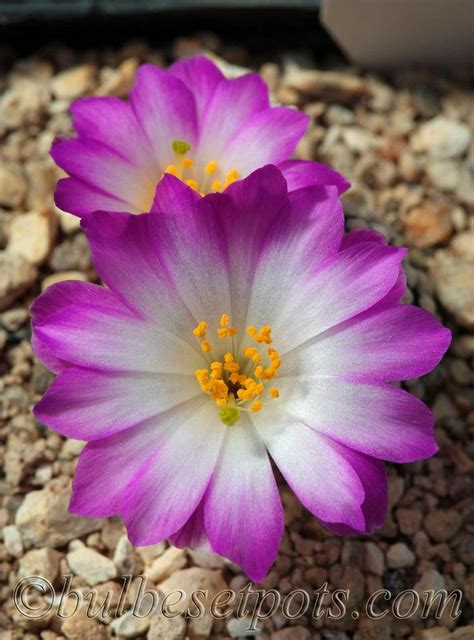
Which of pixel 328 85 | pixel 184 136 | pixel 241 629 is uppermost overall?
pixel 184 136

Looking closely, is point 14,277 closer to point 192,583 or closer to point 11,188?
point 11,188

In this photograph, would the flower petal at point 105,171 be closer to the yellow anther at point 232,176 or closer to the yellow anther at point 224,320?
the yellow anther at point 232,176

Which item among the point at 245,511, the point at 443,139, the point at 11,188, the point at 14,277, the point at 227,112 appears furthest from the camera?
the point at 443,139

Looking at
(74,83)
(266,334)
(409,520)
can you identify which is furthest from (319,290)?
(74,83)

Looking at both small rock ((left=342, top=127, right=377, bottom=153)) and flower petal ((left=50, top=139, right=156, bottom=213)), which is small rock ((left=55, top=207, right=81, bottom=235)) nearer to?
flower petal ((left=50, top=139, right=156, bottom=213))

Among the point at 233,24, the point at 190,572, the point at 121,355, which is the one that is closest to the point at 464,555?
the point at 190,572

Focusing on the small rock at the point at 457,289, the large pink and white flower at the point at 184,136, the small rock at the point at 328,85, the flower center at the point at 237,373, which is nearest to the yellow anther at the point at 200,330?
the flower center at the point at 237,373

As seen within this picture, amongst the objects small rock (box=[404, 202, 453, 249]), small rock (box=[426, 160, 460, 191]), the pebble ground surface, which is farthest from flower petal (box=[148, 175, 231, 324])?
small rock (box=[426, 160, 460, 191])
